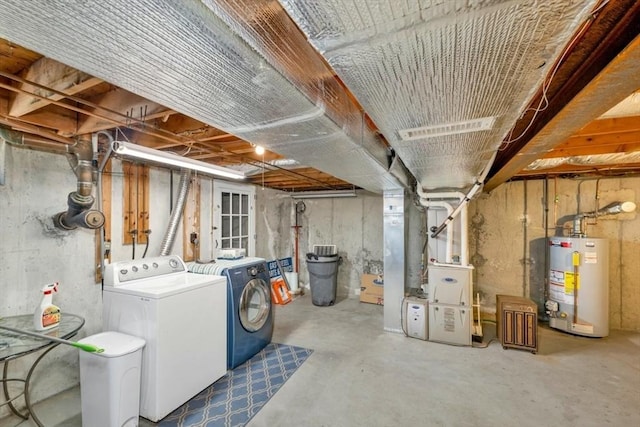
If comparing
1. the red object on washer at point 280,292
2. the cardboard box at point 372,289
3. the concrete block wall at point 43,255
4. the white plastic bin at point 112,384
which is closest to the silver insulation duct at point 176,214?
the concrete block wall at point 43,255

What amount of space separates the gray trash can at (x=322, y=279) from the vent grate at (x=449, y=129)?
11.4 feet

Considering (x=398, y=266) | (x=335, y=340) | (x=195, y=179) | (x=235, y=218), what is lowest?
(x=335, y=340)

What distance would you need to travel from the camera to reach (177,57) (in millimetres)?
861

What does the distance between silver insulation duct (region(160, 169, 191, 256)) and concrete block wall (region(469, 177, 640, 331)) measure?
425 cm

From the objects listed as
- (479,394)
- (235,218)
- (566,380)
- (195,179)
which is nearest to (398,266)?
(479,394)

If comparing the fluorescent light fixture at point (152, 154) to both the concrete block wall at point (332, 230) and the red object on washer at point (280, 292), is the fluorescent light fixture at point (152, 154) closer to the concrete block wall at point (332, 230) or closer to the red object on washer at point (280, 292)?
the concrete block wall at point (332, 230)

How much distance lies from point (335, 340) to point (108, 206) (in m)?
2.91

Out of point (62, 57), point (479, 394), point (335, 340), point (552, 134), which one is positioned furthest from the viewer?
point (335, 340)

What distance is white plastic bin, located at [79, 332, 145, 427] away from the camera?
1.78 metres

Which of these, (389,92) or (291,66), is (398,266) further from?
(291,66)

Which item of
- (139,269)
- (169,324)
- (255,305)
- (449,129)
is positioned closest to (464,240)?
(449,129)

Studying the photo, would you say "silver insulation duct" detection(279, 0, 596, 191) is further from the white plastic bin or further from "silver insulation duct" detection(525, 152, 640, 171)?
the white plastic bin

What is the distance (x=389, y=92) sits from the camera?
1119mm

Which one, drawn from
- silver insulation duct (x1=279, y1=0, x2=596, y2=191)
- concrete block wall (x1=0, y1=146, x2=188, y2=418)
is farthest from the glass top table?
silver insulation duct (x1=279, y1=0, x2=596, y2=191)
